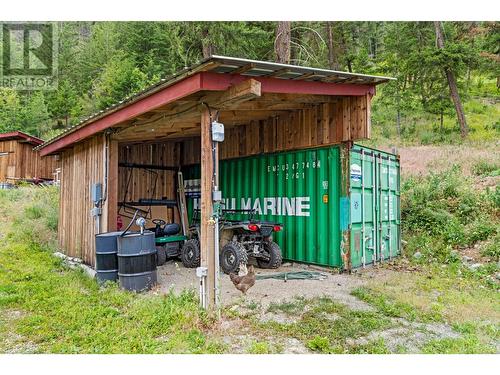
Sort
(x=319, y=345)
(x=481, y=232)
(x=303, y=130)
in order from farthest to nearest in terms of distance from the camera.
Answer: (x=481, y=232) → (x=303, y=130) → (x=319, y=345)

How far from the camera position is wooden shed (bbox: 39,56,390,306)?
4.86 m

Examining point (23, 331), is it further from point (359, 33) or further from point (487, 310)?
point (359, 33)

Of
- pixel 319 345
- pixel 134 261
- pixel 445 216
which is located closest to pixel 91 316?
pixel 134 261

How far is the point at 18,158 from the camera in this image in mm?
20016

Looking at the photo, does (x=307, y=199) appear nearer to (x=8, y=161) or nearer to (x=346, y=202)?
(x=346, y=202)

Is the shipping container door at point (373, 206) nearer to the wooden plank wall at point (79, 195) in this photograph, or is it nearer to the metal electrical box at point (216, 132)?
the metal electrical box at point (216, 132)

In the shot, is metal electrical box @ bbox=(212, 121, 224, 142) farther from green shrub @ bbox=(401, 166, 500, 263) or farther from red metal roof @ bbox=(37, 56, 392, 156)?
green shrub @ bbox=(401, 166, 500, 263)

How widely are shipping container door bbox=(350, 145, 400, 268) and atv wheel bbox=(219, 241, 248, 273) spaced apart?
80.0 inches

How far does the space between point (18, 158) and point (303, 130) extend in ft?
58.6

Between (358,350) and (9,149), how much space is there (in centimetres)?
2134

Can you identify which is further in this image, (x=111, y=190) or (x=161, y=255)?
(x=161, y=255)

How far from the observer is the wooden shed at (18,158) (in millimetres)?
19875

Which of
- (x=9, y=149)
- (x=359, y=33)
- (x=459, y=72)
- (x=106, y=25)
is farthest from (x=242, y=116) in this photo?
(x=106, y=25)

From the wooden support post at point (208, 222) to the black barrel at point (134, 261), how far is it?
154 cm
